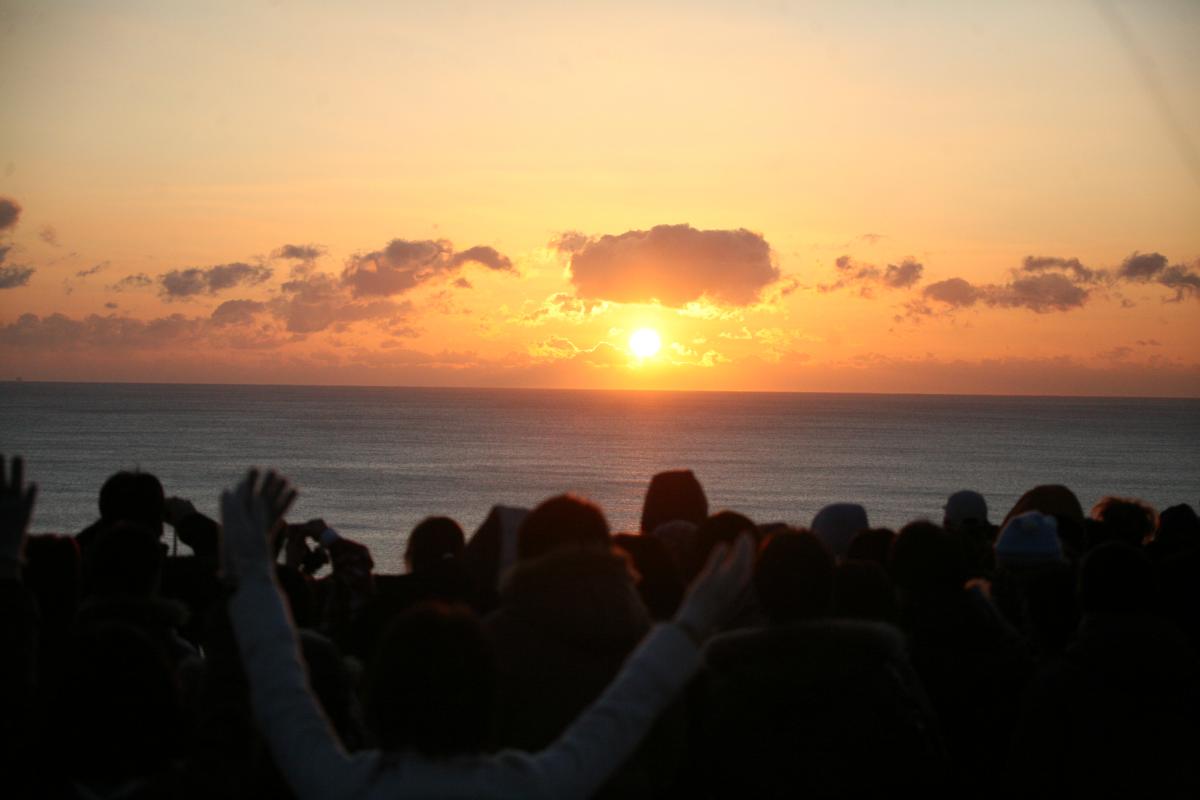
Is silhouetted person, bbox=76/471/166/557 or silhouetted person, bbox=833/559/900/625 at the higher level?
silhouetted person, bbox=76/471/166/557

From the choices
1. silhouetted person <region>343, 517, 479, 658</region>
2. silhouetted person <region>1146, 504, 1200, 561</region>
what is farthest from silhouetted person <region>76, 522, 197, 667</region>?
silhouetted person <region>1146, 504, 1200, 561</region>

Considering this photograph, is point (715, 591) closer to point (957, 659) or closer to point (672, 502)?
point (957, 659)

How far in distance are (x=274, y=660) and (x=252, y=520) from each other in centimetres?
38

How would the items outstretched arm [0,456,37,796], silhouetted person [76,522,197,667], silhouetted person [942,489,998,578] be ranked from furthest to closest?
silhouetted person [942,489,998,578] < silhouetted person [76,522,197,667] < outstretched arm [0,456,37,796]

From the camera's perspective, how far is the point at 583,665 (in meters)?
4.30

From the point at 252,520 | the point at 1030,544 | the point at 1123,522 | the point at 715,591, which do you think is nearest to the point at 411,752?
the point at 252,520

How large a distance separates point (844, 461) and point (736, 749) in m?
146

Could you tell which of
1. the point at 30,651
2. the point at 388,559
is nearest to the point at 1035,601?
the point at 30,651

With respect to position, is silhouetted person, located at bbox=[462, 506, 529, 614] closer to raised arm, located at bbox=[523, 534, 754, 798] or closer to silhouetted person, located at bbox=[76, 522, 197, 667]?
silhouetted person, located at bbox=[76, 522, 197, 667]

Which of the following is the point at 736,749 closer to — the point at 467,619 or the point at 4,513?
the point at 467,619

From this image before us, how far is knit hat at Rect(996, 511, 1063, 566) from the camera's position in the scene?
6828 millimetres

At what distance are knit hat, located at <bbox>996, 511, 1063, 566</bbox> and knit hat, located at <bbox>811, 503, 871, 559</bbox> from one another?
1345 mm

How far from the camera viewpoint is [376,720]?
129 inches

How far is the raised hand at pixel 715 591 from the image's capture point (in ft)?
11.3
